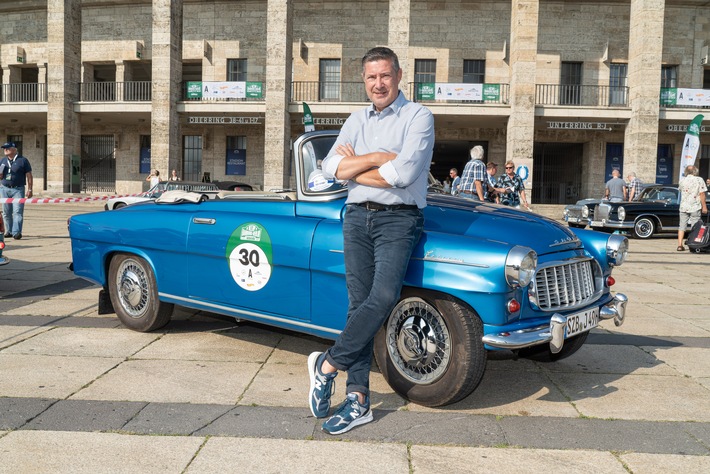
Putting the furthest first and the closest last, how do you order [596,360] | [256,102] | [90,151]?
[90,151]
[256,102]
[596,360]

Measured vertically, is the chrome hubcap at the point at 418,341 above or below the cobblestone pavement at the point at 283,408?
above

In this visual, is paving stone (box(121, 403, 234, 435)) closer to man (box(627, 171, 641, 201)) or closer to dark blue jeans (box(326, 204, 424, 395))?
dark blue jeans (box(326, 204, 424, 395))

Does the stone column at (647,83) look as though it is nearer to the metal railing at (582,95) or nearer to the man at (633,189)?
the metal railing at (582,95)

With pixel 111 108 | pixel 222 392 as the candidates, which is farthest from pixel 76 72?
pixel 222 392

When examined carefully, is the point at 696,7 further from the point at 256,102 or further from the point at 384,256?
the point at 384,256

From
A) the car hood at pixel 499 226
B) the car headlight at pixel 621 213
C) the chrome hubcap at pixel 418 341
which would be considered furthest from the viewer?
the car headlight at pixel 621 213

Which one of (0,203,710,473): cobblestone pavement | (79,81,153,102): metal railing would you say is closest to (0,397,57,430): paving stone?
(0,203,710,473): cobblestone pavement

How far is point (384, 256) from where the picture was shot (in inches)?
124

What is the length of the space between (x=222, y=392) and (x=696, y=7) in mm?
33440

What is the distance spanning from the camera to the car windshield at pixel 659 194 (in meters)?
17.8

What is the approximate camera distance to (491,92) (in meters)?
26.4

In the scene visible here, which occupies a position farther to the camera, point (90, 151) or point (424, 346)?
point (90, 151)

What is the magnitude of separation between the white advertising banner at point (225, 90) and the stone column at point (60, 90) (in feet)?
23.4

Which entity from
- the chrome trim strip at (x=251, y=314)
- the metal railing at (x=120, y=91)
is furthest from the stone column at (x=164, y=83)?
the chrome trim strip at (x=251, y=314)
